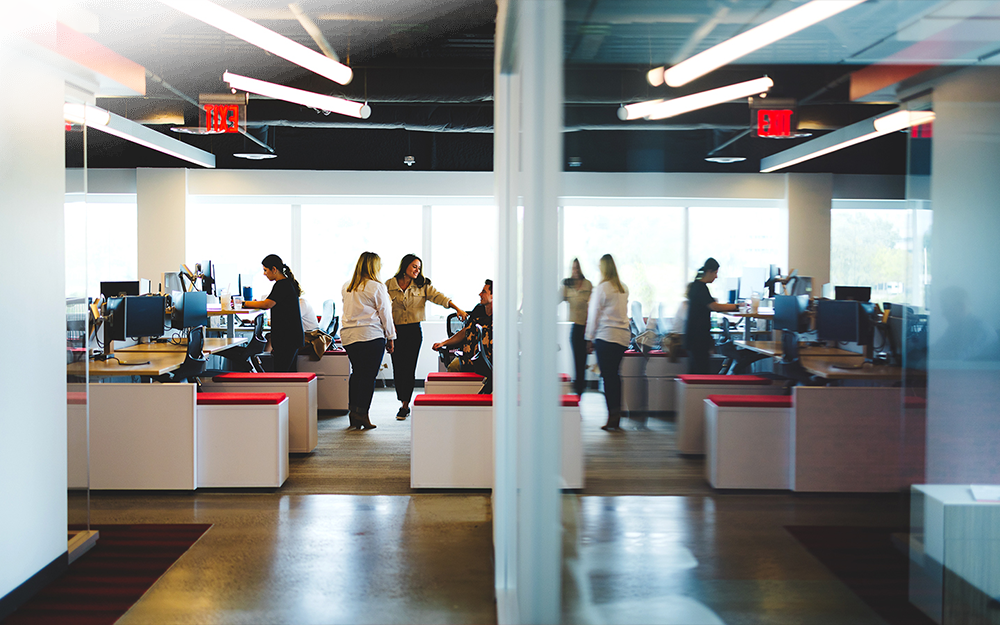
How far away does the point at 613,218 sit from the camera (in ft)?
4.67

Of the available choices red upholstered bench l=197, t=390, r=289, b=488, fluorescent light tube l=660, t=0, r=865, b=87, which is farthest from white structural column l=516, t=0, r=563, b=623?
red upholstered bench l=197, t=390, r=289, b=488

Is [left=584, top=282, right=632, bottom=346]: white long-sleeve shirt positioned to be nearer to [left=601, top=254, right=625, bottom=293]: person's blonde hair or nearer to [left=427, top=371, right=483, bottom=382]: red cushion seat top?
[left=601, top=254, right=625, bottom=293]: person's blonde hair

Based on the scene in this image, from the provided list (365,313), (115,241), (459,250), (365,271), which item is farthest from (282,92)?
(115,241)

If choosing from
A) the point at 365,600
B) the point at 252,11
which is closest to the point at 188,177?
the point at 252,11

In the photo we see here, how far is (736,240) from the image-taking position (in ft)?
4.11

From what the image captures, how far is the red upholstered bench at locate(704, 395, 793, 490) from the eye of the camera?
1174mm

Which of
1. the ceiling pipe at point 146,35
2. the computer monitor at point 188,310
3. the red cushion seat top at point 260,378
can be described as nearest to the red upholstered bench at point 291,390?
the red cushion seat top at point 260,378

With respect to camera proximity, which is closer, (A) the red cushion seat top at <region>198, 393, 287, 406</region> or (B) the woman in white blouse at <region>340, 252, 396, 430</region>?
(A) the red cushion seat top at <region>198, 393, 287, 406</region>

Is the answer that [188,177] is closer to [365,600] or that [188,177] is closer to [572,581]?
[365,600]

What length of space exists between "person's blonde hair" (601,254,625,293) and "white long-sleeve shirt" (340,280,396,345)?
5.41 metres

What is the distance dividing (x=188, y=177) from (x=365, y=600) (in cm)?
868

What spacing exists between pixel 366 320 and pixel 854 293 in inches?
229

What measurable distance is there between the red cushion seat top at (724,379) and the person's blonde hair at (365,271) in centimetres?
557

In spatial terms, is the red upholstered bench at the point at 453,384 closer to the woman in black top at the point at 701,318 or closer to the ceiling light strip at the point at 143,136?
the ceiling light strip at the point at 143,136
